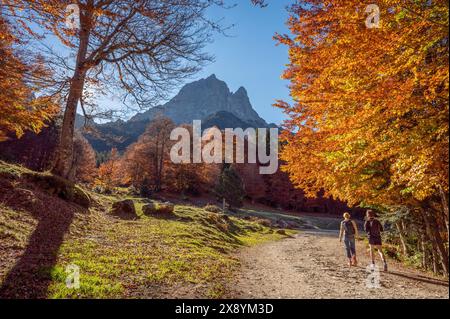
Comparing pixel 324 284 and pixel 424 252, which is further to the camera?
pixel 424 252

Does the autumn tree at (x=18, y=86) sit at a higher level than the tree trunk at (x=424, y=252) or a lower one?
higher

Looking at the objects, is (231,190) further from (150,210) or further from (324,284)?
(324,284)

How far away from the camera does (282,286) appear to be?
643 centimetres

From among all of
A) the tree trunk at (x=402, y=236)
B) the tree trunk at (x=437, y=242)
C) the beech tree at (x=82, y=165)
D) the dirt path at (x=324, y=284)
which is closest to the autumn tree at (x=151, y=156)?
the beech tree at (x=82, y=165)

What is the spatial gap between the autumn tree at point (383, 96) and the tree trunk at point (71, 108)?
Answer: 8.74 m

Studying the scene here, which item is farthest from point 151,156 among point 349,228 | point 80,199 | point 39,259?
point 39,259

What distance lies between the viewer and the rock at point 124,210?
14.1 metres

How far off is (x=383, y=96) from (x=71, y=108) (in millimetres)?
12008

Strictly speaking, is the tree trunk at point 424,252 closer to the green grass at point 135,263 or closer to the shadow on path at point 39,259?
the green grass at point 135,263

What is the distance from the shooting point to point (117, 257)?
703 cm
